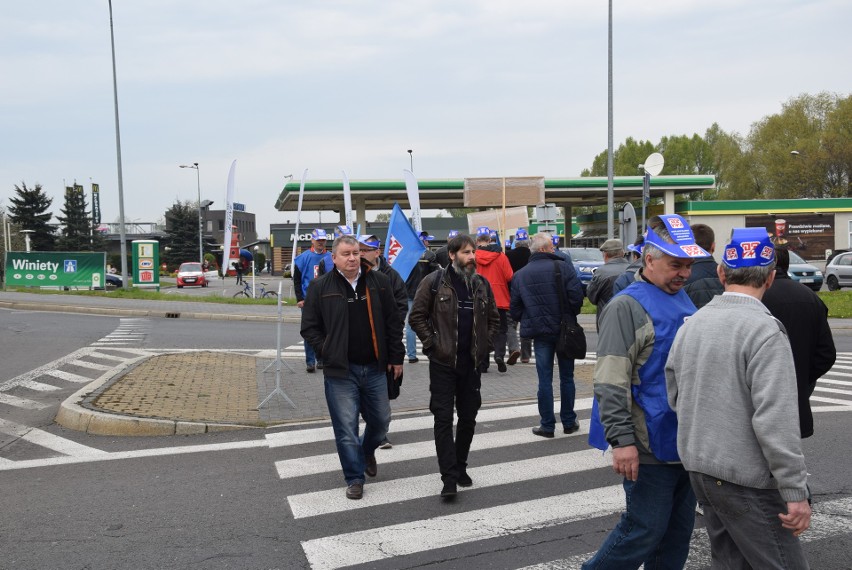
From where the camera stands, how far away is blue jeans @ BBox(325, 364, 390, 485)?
5715mm

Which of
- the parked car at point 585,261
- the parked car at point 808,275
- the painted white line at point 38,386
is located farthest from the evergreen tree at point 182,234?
the painted white line at point 38,386

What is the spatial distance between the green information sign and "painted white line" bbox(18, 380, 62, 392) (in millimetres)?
23195

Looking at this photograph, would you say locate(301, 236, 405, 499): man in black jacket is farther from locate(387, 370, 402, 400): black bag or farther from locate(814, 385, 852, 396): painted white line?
locate(814, 385, 852, 396): painted white line

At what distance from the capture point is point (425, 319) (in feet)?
19.2

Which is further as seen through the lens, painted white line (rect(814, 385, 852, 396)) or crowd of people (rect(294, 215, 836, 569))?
painted white line (rect(814, 385, 852, 396))

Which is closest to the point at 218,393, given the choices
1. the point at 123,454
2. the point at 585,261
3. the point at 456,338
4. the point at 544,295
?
the point at 123,454

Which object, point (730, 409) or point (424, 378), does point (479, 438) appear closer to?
point (424, 378)

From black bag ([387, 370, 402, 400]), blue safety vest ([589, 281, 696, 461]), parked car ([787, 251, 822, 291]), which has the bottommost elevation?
parked car ([787, 251, 822, 291])

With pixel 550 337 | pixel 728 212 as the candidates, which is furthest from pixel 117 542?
pixel 728 212

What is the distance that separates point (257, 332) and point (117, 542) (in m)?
12.9

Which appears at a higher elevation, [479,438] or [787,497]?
[787,497]

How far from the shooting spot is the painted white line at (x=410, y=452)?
6.49 m

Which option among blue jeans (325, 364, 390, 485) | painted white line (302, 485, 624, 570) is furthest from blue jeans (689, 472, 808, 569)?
blue jeans (325, 364, 390, 485)

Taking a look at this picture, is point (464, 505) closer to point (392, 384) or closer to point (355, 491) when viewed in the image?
point (355, 491)
